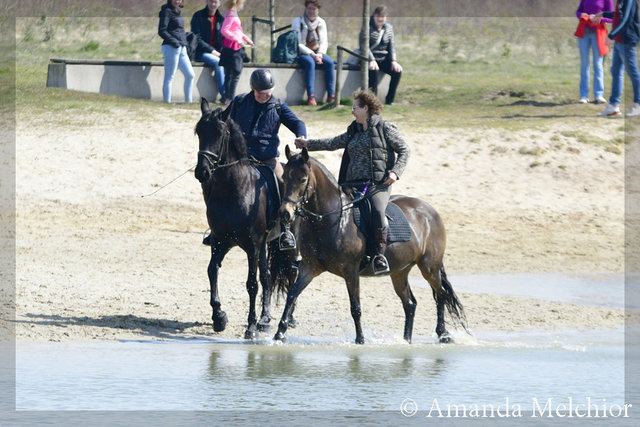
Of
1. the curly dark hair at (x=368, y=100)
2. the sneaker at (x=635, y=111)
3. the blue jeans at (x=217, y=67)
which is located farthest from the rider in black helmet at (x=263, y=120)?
the sneaker at (x=635, y=111)

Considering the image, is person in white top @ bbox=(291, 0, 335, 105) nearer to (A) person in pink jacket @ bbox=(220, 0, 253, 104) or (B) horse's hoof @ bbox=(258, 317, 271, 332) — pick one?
(A) person in pink jacket @ bbox=(220, 0, 253, 104)

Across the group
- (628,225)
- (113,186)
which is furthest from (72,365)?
(628,225)

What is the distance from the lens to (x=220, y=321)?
9.76 m

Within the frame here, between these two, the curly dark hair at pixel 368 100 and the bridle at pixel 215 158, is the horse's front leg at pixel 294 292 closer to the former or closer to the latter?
the bridle at pixel 215 158

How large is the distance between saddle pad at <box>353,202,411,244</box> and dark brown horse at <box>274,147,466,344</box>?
57mm

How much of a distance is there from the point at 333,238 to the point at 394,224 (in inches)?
28.2

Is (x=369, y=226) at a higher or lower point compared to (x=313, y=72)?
lower

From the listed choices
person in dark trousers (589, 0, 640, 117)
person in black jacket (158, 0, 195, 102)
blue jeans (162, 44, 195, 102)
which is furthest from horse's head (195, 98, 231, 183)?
person in dark trousers (589, 0, 640, 117)

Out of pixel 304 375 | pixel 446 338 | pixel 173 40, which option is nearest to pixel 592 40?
pixel 173 40

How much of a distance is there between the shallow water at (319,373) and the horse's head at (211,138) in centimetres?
169

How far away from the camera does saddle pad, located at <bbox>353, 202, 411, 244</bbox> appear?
9234mm

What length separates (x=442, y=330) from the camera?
32.5 feet

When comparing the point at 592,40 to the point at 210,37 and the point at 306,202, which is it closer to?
the point at 210,37

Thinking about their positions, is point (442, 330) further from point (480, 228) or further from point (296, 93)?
point (296, 93)
